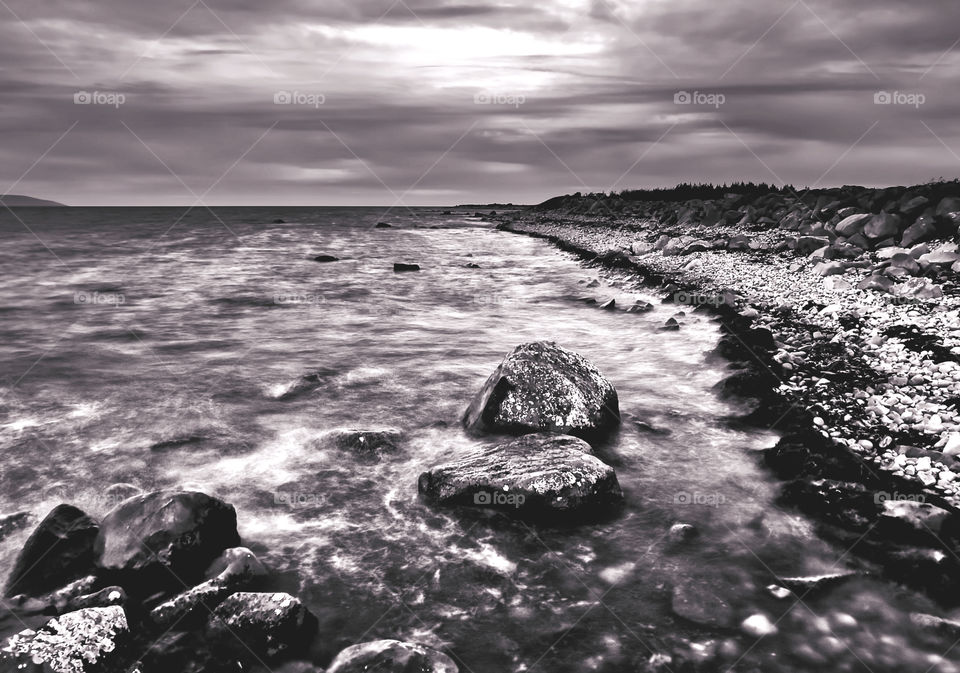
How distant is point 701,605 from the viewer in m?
3.82

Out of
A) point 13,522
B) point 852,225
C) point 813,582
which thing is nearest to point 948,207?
point 852,225

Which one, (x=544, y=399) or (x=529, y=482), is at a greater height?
(x=544, y=399)

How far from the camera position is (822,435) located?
5.99 m

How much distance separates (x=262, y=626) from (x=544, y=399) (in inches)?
138

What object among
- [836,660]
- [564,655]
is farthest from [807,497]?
[564,655]

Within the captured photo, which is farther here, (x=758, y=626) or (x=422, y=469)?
(x=422, y=469)

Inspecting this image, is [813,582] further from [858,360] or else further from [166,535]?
[858,360]

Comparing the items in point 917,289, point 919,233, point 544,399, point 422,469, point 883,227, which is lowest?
point 422,469

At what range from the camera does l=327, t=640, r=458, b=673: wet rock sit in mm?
3133

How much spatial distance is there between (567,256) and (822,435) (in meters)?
20.8

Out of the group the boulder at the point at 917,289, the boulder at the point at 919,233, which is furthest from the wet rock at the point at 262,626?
the boulder at the point at 919,233

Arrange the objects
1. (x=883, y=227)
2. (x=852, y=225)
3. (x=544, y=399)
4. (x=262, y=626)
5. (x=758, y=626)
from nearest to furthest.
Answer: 1. (x=262, y=626)
2. (x=758, y=626)
3. (x=544, y=399)
4. (x=883, y=227)
5. (x=852, y=225)

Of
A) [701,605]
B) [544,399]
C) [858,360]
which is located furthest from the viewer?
[858,360]

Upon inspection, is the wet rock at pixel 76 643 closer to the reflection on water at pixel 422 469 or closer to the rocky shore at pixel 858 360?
the reflection on water at pixel 422 469
